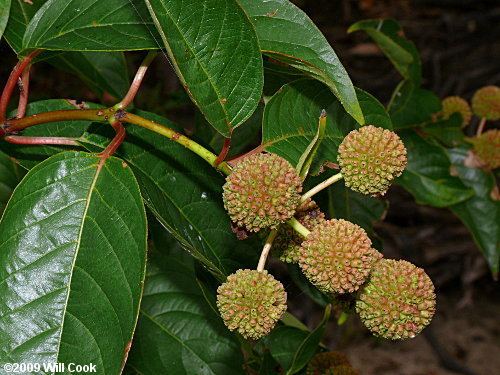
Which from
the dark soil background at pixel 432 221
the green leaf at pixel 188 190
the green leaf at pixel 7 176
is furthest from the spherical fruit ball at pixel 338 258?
the dark soil background at pixel 432 221

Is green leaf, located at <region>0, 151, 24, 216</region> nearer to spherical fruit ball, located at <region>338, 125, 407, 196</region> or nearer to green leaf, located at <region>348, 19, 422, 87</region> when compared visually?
spherical fruit ball, located at <region>338, 125, 407, 196</region>

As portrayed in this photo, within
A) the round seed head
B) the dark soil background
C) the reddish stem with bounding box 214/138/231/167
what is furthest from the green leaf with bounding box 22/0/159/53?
the dark soil background

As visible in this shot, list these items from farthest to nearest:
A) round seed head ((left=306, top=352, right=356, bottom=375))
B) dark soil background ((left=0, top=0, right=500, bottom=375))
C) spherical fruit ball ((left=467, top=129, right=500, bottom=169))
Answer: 1. dark soil background ((left=0, top=0, right=500, bottom=375))
2. spherical fruit ball ((left=467, top=129, right=500, bottom=169))
3. round seed head ((left=306, top=352, right=356, bottom=375))

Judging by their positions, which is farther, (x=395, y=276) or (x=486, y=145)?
(x=486, y=145)

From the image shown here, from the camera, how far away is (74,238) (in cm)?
116

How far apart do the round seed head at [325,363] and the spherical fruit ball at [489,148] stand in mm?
987

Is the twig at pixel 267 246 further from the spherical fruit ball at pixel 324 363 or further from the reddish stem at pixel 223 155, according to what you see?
the spherical fruit ball at pixel 324 363

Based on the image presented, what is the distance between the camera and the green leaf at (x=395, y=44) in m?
2.01

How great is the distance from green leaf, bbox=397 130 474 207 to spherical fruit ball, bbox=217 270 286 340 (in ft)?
3.61

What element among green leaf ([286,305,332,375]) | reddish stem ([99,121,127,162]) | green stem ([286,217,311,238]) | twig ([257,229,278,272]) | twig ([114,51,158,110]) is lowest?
green leaf ([286,305,332,375])

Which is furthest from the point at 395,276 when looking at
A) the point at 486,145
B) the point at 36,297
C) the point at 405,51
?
the point at 486,145

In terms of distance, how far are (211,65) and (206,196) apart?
331mm

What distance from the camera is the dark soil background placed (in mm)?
3898

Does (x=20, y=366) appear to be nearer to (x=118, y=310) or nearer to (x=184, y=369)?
(x=118, y=310)
